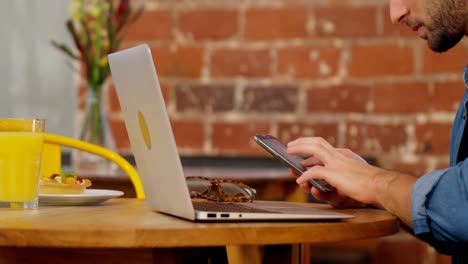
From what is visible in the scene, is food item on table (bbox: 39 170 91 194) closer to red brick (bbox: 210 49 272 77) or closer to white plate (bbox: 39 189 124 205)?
white plate (bbox: 39 189 124 205)

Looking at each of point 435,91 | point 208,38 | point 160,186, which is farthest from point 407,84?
point 160,186

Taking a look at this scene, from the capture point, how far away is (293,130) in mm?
2807

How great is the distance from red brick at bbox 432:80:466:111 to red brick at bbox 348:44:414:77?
95mm

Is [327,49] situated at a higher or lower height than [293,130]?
higher

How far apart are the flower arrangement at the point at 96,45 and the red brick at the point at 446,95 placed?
0.88 meters

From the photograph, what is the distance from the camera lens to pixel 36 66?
9.92ft

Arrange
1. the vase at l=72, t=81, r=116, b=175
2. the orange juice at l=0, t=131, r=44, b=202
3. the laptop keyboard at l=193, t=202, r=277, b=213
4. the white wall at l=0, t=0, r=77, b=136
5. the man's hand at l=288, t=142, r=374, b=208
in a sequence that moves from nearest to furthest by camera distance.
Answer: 1. the laptop keyboard at l=193, t=202, r=277, b=213
2. the orange juice at l=0, t=131, r=44, b=202
3. the man's hand at l=288, t=142, r=374, b=208
4. the vase at l=72, t=81, r=116, b=175
5. the white wall at l=0, t=0, r=77, b=136

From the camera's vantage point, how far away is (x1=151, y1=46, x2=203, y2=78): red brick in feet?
9.41

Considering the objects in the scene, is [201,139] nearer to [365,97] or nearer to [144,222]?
[365,97]

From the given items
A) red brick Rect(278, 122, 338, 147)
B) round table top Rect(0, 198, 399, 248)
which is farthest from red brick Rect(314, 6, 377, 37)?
round table top Rect(0, 198, 399, 248)

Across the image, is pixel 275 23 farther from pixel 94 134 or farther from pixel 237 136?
pixel 94 134

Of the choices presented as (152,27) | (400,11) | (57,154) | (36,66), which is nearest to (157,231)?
(57,154)

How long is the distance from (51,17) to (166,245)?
203 centimetres

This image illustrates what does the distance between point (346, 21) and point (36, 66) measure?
987 millimetres
